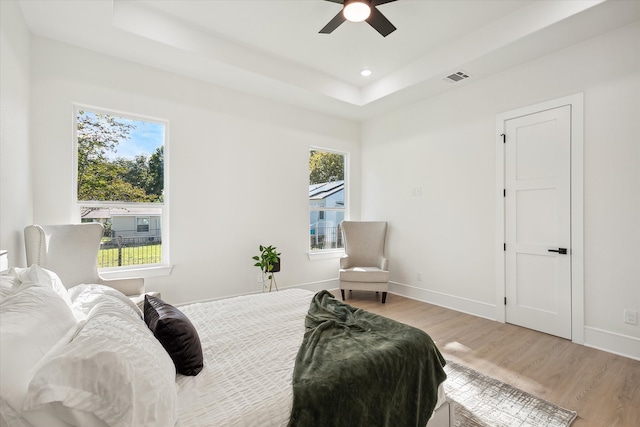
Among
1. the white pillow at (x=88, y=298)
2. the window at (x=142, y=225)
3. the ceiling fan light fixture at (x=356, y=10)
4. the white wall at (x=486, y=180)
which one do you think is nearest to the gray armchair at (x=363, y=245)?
the white wall at (x=486, y=180)

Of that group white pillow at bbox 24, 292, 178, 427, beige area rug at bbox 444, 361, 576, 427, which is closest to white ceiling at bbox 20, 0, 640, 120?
white pillow at bbox 24, 292, 178, 427

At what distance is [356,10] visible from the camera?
2.54 meters

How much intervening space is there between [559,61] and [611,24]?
1.53 ft

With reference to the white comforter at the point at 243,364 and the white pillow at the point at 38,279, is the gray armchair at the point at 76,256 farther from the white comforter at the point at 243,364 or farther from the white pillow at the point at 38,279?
the white pillow at the point at 38,279

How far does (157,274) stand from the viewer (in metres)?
3.54

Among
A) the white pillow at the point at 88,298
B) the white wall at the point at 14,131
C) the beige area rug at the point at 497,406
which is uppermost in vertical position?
the white wall at the point at 14,131

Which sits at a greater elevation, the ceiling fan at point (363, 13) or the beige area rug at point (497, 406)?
the ceiling fan at point (363, 13)

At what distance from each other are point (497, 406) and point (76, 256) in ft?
11.7

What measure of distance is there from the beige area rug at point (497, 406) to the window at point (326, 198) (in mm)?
3075

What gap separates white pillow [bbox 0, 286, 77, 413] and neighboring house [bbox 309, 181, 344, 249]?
389 cm

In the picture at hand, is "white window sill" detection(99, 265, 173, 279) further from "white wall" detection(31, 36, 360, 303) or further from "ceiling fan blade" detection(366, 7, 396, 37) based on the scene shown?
"ceiling fan blade" detection(366, 7, 396, 37)

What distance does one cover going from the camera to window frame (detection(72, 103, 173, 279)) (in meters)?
3.15

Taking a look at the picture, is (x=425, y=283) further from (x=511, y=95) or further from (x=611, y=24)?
(x=611, y=24)

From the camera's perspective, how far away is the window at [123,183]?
325 centimetres
